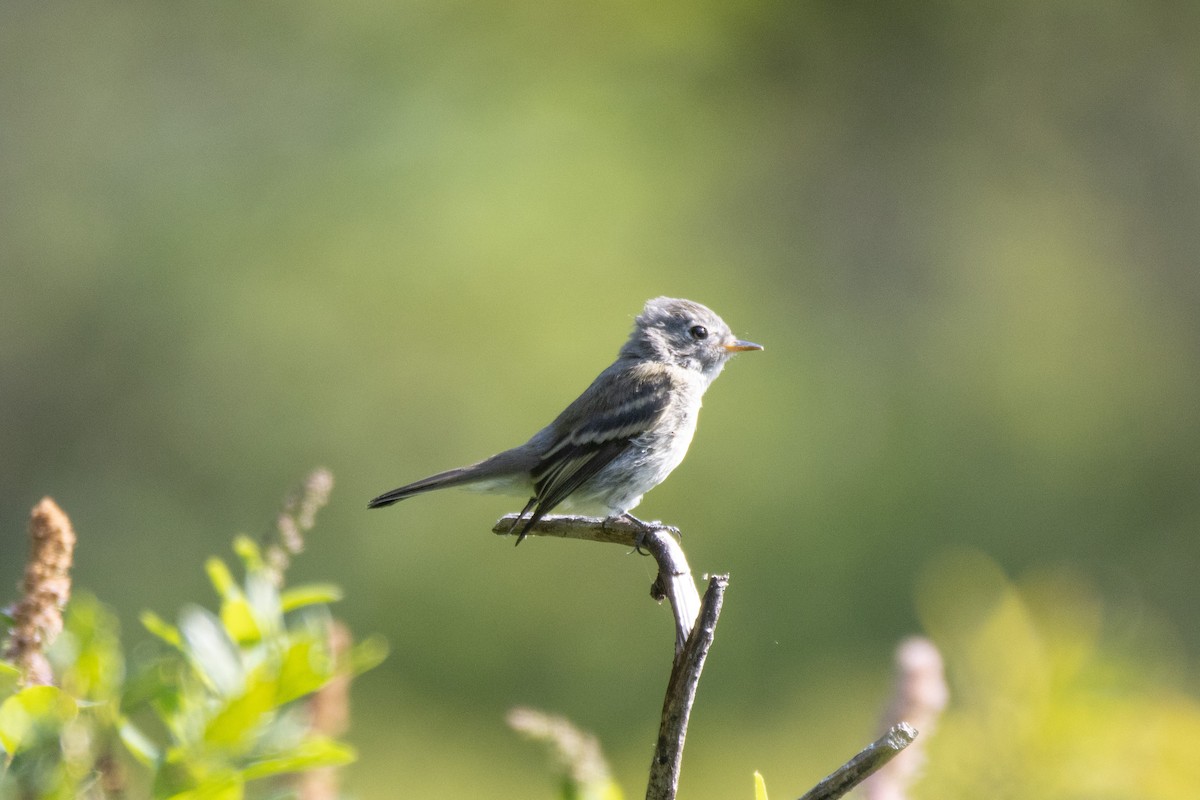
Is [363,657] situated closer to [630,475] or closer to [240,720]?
[240,720]

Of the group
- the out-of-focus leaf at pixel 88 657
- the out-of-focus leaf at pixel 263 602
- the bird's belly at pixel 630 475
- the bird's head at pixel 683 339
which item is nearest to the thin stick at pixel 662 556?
the out-of-focus leaf at pixel 263 602

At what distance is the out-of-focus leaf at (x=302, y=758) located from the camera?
137 centimetres

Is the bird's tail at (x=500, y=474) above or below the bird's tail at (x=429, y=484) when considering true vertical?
above

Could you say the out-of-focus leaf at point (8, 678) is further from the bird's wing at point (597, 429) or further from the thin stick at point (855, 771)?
the bird's wing at point (597, 429)

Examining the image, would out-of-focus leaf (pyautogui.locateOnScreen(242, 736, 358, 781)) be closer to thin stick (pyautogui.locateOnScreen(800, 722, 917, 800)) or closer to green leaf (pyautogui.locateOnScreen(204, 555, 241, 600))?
green leaf (pyautogui.locateOnScreen(204, 555, 241, 600))

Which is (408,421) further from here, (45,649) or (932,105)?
(932,105)

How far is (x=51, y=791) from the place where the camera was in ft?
3.86

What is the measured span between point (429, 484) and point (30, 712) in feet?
7.56

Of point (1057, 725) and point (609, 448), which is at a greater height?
point (609, 448)

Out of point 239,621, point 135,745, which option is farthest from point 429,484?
point 135,745

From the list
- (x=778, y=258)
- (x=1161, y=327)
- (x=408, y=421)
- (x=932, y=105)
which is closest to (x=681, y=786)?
(x=408, y=421)

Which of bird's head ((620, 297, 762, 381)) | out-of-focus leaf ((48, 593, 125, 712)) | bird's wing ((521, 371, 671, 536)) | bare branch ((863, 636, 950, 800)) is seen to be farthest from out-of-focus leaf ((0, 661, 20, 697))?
bird's head ((620, 297, 762, 381))

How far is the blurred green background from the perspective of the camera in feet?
22.0

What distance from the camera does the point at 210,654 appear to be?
155 cm
